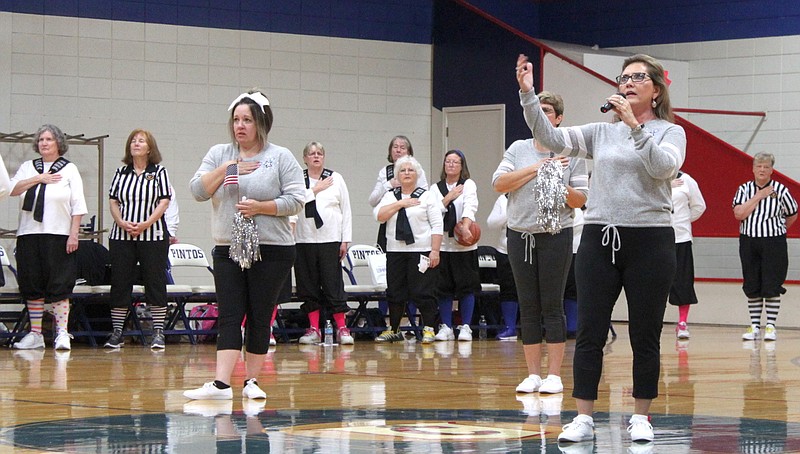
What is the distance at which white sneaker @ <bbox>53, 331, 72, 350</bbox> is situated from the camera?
933cm

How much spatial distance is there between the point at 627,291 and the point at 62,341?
19.5ft

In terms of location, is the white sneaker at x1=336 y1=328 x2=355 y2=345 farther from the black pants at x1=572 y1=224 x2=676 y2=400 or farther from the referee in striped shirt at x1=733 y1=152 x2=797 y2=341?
the black pants at x1=572 y1=224 x2=676 y2=400

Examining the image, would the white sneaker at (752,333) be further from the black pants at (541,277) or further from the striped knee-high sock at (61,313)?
the striped knee-high sock at (61,313)

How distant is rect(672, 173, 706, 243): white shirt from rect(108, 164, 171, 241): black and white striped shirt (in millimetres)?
4522

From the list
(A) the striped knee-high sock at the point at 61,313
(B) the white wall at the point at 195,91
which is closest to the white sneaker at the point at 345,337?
(A) the striped knee-high sock at the point at 61,313

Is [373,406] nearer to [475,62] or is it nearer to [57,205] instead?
[57,205]

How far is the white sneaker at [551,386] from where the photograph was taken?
6133 millimetres

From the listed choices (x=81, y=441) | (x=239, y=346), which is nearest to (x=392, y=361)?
(x=239, y=346)

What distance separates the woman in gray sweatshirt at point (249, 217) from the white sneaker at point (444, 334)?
5.16 meters

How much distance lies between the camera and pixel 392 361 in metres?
8.51

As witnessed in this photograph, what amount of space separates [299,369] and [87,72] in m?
6.03

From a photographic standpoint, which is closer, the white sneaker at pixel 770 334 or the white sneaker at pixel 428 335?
the white sneaker at pixel 428 335

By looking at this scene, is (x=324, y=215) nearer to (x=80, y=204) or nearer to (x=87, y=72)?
(x=80, y=204)

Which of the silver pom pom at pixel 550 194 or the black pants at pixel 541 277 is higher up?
the silver pom pom at pixel 550 194
